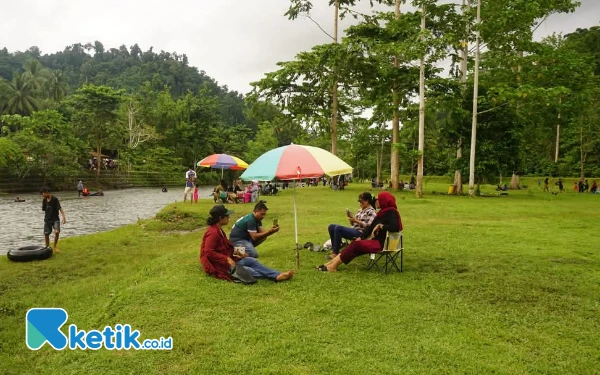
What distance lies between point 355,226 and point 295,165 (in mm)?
2221

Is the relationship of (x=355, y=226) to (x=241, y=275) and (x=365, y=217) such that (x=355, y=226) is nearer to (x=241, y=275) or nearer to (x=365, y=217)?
(x=365, y=217)

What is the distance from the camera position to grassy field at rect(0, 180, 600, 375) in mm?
3727

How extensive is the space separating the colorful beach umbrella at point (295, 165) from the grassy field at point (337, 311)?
1.69 meters

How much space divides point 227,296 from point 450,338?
2878 millimetres

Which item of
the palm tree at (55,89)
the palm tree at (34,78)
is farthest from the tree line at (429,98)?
the palm tree at (55,89)

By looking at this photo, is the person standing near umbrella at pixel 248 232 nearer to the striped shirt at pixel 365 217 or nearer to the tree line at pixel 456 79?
the striped shirt at pixel 365 217

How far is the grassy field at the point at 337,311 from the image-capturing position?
12.2 feet

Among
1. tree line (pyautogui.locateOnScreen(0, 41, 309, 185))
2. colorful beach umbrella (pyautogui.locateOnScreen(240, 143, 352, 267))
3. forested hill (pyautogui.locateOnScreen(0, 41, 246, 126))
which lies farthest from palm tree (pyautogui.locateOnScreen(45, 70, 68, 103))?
colorful beach umbrella (pyautogui.locateOnScreen(240, 143, 352, 267))

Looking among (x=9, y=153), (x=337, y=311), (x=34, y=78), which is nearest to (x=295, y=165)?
(x=337, y=311)

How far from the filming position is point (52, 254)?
912 cm

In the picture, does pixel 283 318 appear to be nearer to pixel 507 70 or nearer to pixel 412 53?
pixel 412 53

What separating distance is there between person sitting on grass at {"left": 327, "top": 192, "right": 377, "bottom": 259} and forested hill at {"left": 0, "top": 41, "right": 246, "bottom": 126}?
310ft

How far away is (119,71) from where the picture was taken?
123 meters

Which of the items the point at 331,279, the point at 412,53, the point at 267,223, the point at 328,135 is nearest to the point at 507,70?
the point at 412,53
